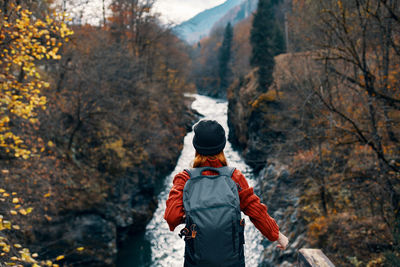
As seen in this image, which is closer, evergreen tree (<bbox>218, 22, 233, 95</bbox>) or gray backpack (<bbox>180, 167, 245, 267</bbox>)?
gray backpack (<bbox>180, 167, 245, 267</bbox>)

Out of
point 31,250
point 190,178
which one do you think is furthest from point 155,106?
point 190,178

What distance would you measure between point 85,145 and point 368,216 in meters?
11.9

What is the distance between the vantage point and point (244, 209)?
83.4 inches

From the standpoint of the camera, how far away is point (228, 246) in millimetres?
1927

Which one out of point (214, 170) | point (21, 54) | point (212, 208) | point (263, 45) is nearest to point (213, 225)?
point (212, 208)

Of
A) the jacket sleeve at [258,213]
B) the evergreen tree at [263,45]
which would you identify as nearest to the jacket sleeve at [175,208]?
the jacket sleeve at [258,213]

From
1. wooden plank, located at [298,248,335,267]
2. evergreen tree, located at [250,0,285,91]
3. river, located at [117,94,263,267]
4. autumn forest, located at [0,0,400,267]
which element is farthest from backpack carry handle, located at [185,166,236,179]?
evergreen tree, located at [250,0,285,91]

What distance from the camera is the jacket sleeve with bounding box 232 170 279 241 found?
6.76 ft

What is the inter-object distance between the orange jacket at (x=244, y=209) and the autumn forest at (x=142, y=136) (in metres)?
2.75

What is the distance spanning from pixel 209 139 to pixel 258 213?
0.72 m

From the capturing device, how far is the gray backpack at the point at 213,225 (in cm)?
190

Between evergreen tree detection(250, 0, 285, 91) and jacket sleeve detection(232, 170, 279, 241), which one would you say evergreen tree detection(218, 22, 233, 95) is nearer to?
evergreen tree detection(250, 0, 285, 91)

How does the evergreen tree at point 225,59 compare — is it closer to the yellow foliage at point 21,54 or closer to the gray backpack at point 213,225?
the yellow foliage at point 21,54

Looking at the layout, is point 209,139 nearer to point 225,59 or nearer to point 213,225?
point 213,225
